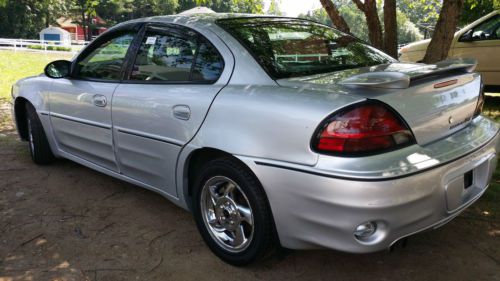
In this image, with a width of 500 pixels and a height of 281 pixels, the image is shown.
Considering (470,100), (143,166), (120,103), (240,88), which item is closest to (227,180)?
(240,88)

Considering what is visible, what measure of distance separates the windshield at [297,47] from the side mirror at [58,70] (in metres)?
1.73

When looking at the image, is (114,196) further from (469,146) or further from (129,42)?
(469,146)

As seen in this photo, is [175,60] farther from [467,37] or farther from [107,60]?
[467,37]

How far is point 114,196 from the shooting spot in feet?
13.7

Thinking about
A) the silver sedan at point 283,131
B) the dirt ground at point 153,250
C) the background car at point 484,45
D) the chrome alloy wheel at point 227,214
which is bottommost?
the dirt ground at point 153,250

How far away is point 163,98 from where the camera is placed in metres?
3.19

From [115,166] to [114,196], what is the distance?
48 centimetres

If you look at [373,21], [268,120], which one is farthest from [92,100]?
[373,21]

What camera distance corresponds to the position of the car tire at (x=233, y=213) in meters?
2.67

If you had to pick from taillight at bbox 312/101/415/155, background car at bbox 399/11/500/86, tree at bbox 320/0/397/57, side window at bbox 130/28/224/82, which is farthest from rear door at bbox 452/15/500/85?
taillight at bbox 312/101/415/155

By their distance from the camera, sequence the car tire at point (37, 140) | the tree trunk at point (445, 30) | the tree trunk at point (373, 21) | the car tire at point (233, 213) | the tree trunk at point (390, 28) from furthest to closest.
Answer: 1. the tree trunk at point (373, 21)
2. the tree trunk at point (390, 28)
3. the tree trunk at point (445, 30)
4. the car tire at point (37, 140)
5. the car tire at point (233, 213)

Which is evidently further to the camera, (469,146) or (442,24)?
(442,24)

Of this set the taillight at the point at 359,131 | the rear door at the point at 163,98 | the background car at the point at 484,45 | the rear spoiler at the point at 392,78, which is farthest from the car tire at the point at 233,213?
the background car at the point at 484,45

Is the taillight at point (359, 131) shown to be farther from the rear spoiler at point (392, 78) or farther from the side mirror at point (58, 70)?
the side mirror at point (58, 70)
